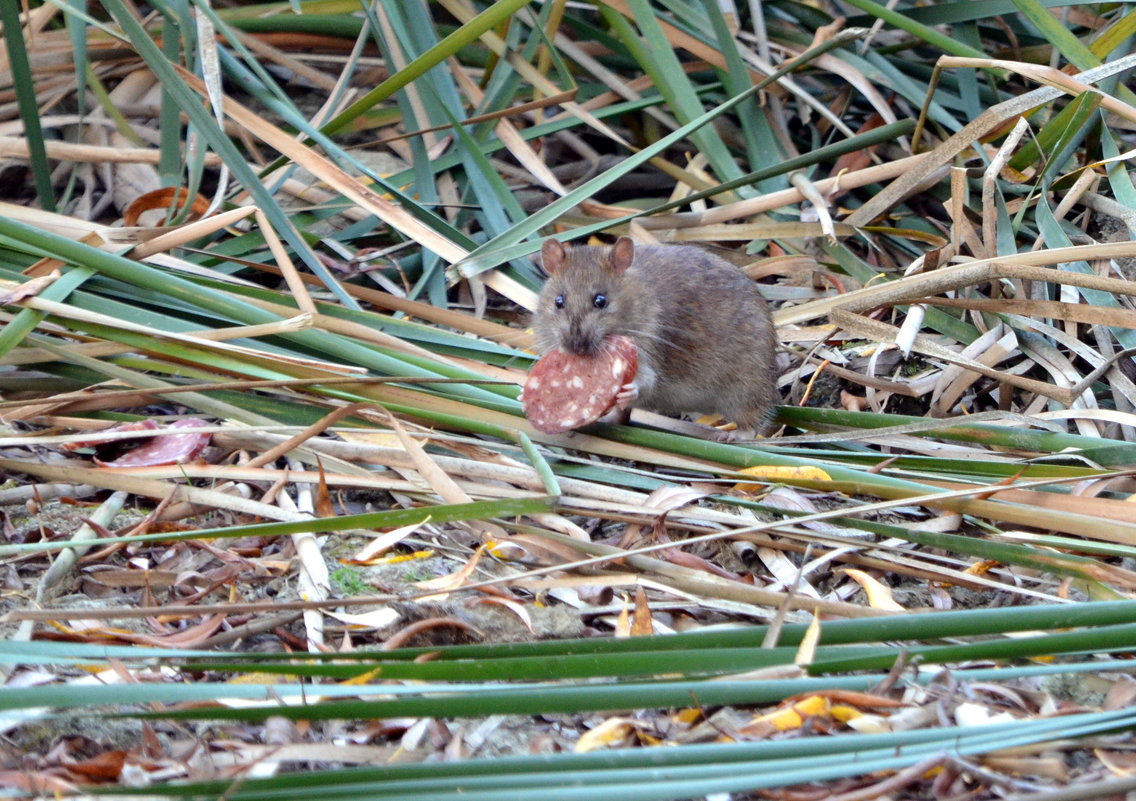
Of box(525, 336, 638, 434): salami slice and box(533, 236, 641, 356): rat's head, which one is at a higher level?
box(533, 236, 641, 356): rat's head

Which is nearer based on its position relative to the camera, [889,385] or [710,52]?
[889,385]

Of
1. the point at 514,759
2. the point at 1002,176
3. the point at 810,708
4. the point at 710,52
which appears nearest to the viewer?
the point at 514,759

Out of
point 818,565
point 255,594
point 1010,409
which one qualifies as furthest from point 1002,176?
point 255,594

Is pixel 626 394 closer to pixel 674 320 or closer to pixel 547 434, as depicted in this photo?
pixel 547 434

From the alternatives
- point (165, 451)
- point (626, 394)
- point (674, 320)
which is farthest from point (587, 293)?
point (165, 451)

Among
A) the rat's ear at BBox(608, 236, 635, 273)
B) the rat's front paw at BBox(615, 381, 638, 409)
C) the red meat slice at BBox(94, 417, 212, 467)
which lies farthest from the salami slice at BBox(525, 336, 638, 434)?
the red meat slice at BBox(94, 417, 212, 467)

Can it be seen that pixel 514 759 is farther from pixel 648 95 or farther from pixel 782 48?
pixel 782 48

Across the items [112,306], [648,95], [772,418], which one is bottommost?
[772,418]

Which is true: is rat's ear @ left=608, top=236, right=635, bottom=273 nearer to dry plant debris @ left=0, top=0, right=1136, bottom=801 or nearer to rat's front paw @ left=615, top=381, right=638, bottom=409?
dry plant debris @ left=0, top=0, right=1136, bottom=801
